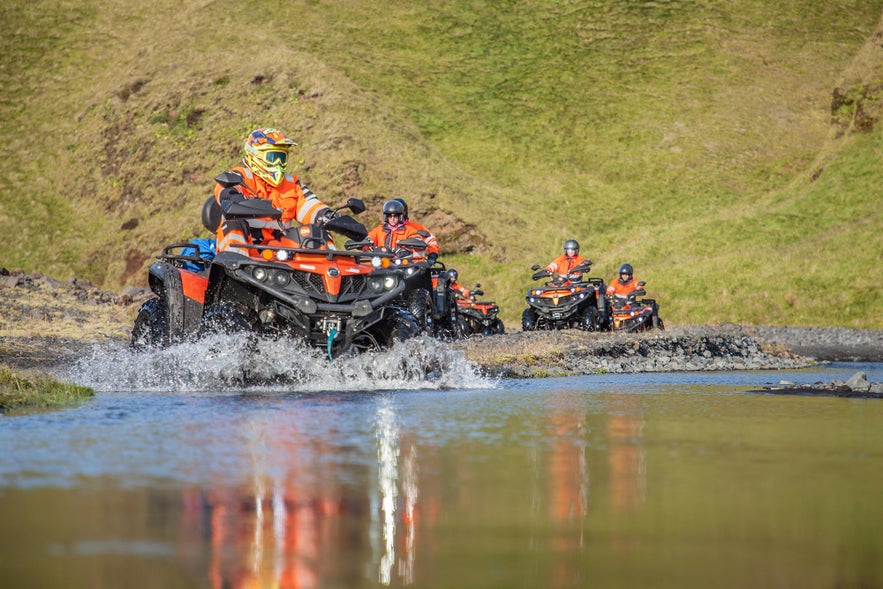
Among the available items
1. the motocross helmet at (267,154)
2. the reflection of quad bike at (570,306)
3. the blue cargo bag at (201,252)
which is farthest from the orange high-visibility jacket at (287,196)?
the reflection of quad bike at (570,306)

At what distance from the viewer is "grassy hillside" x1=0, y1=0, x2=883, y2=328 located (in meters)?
58.7

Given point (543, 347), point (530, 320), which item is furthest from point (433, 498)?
point (530, 320)

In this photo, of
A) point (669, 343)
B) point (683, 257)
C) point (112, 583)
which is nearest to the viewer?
point (112, 583)

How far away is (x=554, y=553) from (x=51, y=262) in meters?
65.2

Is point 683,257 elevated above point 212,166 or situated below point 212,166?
below

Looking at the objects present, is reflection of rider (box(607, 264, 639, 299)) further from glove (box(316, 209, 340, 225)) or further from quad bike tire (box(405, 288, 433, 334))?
glove (box(316, 209, 340, 225))

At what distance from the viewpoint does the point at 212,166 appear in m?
70.7

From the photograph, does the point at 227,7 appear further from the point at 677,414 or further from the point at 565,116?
the point at 677,414

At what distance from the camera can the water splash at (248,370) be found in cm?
1528

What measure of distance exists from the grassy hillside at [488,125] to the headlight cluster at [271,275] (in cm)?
3255

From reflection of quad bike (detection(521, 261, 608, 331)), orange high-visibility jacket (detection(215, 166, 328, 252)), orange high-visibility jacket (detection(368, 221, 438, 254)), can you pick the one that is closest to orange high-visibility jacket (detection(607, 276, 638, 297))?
reflection of quad bike (detection(521, 261, 608, 331))

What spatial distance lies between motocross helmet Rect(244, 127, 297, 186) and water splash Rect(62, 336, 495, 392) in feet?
10.0

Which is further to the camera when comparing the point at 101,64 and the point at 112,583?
the point at 101,64

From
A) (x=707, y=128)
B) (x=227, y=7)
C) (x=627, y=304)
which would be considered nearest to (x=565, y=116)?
(x=707, y=128)
